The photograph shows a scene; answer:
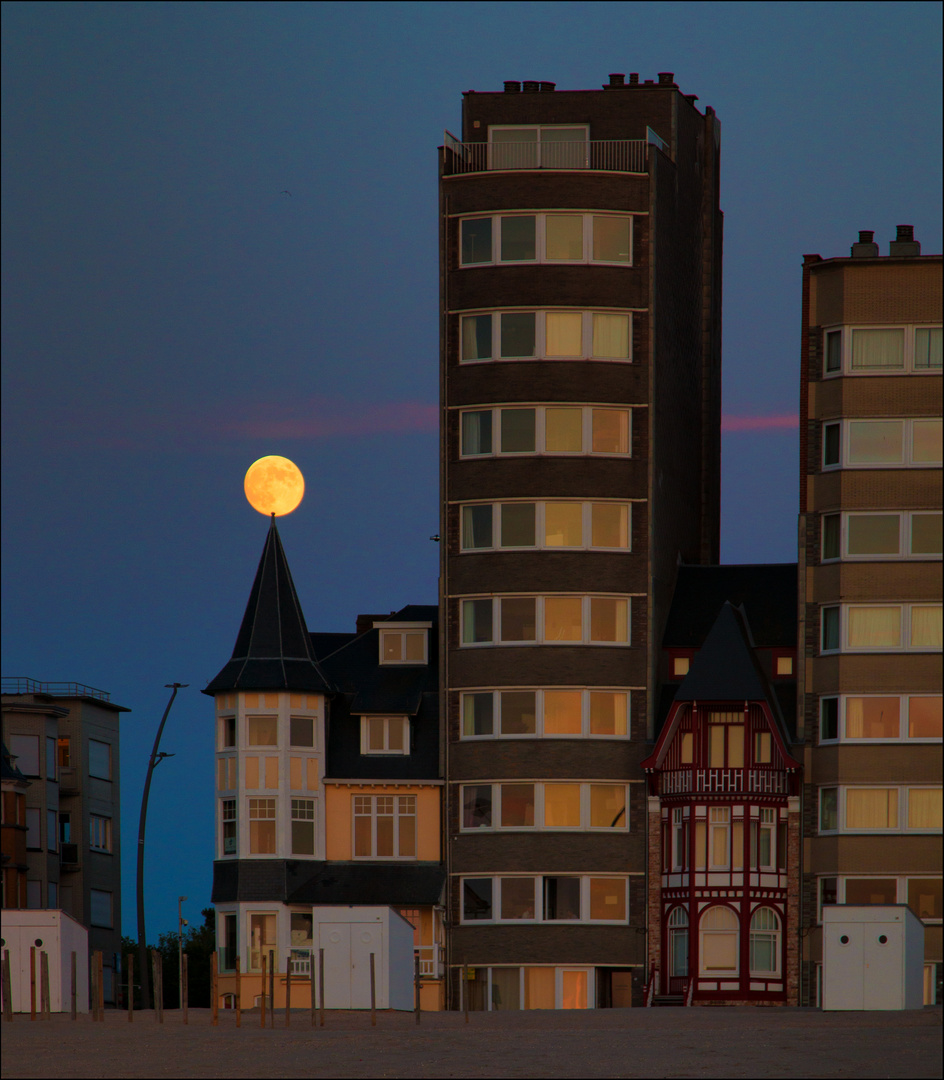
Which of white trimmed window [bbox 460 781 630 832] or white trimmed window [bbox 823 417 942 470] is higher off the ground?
white trimmed window [bbox 823 417 942 470]

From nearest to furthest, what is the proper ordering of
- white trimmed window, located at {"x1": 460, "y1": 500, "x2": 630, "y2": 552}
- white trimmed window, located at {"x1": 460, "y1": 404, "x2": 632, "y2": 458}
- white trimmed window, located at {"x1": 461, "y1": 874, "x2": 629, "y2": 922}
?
white trimmed window, located at {"x1": 461, "y1": 874, "x2": 629, "y2": 922} < white trimmed window, located at {"x1": 460, "y1": 500, "x2": 630, "y2": 552} < white trimmed window, located at {"x1": 460, "y1": 404, "x2": 632, "y2": 458}

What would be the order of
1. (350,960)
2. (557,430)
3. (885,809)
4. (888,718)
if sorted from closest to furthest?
(350,960), (885,809), (888,718), (557,430)

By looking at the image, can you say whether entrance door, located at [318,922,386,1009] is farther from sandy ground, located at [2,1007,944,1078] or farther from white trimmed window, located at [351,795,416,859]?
white trimmed window, located at [351,795,416,859]

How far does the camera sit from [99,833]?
385 feet

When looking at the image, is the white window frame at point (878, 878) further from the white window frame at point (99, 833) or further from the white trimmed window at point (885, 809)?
the white window frame at point (99, 833)

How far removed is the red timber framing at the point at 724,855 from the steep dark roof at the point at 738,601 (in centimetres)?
395

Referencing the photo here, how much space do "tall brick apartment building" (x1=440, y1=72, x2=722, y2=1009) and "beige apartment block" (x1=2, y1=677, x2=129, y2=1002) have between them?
31.2 m

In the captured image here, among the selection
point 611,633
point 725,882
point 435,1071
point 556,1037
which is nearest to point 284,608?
point 611,633

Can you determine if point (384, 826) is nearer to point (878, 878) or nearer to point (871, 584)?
point (878, 878)

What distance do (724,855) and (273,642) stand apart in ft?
54.4

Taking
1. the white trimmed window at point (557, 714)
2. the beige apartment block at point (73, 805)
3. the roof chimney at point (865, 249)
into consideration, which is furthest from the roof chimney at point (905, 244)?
the beige apartment block at point (73, 805)

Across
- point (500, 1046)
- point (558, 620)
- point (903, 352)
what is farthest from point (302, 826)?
point (500, 1046)

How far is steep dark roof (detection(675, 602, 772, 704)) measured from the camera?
77.2 meters

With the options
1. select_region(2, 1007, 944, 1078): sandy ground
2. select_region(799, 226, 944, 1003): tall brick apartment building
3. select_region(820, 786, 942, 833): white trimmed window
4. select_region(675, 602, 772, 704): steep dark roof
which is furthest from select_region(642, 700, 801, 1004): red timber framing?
select_region(2, 1007, 944, 1078): sandy ground
